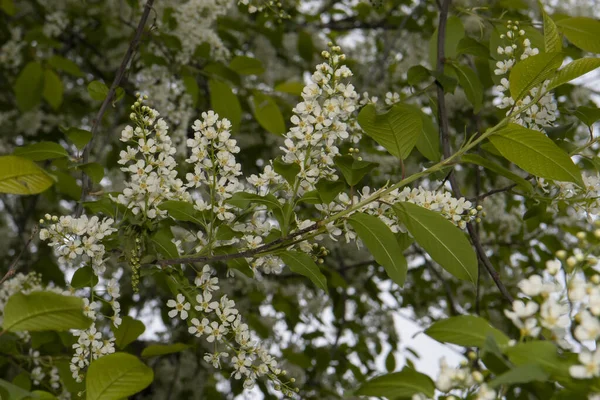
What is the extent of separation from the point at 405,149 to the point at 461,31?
1029mm

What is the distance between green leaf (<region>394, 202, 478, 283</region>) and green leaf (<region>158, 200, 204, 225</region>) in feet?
1.55

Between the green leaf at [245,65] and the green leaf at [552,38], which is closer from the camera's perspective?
the green leaf at [552,38]

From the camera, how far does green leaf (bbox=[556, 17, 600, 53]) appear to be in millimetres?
1996

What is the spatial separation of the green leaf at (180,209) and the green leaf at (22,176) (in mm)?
319

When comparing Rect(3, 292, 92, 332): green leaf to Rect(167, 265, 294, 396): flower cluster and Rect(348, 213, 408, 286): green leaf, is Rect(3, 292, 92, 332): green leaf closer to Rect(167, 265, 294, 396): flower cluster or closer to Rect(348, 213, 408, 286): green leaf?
Rect(167, 265, 294, 396): flower cluster

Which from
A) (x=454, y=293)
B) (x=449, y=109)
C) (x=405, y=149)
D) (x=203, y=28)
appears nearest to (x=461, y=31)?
(x=405, y=149)

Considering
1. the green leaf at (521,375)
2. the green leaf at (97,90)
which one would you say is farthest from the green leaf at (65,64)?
the green leaf at (521,375)

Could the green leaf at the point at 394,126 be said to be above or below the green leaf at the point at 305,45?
above

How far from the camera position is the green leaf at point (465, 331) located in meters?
1.06

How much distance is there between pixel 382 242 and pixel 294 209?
33 centimetres

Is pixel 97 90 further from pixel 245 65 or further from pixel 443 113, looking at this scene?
pixel 245 65

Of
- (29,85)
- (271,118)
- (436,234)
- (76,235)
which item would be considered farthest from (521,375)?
(29,85)

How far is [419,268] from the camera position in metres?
3.96

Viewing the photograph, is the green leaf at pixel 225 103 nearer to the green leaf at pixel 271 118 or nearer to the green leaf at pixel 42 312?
the green leaf at pixel 271 118
